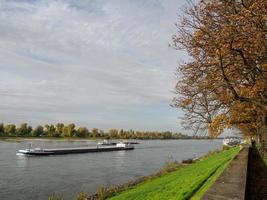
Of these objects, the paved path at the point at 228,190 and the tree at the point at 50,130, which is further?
the tree at the point at 50,130

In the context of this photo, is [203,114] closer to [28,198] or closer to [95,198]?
[95,198]

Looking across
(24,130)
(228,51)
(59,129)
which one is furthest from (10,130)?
(228,51)

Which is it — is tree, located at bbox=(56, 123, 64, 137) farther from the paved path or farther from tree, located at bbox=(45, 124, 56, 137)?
the paved path

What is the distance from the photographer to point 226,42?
35.2ft

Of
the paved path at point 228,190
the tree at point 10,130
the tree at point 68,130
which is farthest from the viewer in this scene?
the tree at point 68,130

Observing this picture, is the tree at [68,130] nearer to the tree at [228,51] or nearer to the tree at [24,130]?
the tree at [24,130]

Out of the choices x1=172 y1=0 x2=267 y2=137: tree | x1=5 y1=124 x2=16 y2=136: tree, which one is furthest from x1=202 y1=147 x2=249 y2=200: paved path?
x1=5 y1=124 x2=16 y2=136: tree

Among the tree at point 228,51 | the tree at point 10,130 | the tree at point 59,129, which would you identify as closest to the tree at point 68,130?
the tree at point 59,129

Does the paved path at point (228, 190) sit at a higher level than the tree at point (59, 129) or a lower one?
lower

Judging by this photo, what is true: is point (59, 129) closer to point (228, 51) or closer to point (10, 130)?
point (10, 130)

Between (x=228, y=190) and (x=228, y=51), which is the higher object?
(x=228, y=51)

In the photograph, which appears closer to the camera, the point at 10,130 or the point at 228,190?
the point at 228,190

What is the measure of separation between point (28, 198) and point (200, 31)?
1989cm

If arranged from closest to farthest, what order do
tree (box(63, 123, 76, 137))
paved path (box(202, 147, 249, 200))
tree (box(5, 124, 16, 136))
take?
paved path (box(202, 147, 249, 200))
tree (box(5, 124, 16, 136))
tree (box(63, 123, 76, 137))
